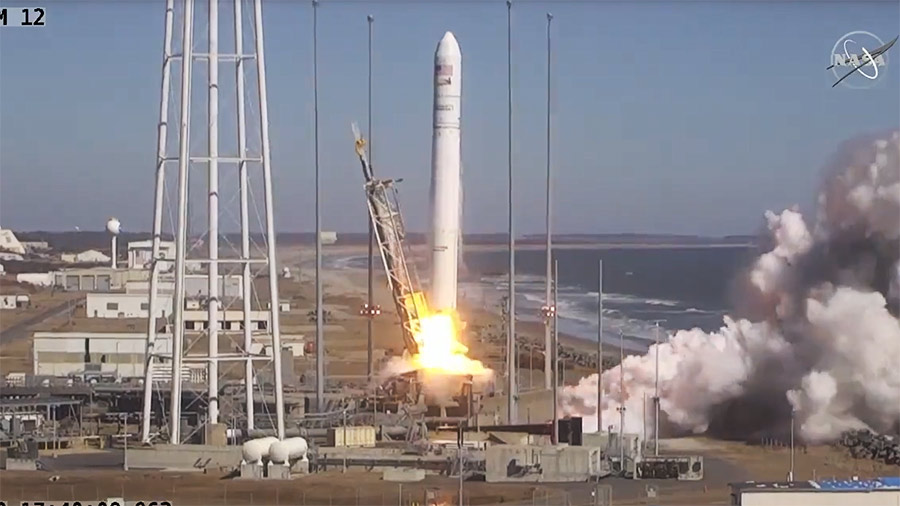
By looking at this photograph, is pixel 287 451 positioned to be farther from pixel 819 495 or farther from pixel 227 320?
pixel 227 320

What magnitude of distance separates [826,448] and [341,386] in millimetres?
15864

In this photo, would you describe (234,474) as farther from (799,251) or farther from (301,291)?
(301,291)

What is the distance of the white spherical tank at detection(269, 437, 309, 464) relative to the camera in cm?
3750

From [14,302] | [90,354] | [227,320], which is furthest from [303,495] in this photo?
[14,302]

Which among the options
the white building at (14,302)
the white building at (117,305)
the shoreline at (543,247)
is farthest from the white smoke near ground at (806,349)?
the shoreline at (543,247)

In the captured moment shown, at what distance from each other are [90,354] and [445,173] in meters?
18.6

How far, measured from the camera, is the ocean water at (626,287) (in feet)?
322

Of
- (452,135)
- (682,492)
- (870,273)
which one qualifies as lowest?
(682,492)

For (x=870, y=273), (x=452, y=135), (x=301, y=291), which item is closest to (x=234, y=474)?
(x=452, y=135)

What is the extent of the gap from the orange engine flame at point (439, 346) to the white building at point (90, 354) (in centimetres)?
1336

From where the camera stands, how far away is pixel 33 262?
110062 millimetres

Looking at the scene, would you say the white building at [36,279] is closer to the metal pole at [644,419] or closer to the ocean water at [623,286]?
the ocean water at [623,286]

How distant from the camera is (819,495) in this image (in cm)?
2836

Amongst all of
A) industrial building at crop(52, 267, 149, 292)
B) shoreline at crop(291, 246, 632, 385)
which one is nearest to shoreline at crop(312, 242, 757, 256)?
shoreline at crop(291, 246, 632, 385)
